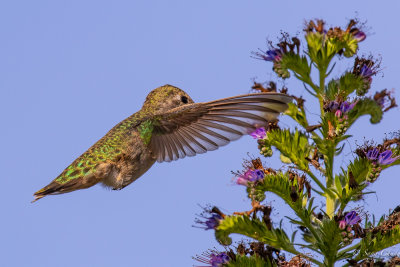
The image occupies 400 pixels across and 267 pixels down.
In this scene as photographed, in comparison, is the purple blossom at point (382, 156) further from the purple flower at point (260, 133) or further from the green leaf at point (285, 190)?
the purple flower at point (260, 133)

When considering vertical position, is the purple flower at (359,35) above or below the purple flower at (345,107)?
above

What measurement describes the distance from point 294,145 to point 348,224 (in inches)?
47.0

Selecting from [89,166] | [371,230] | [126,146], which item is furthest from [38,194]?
[371,230]

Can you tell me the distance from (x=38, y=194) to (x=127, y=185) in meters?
1.39

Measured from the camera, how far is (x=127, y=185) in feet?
31.5

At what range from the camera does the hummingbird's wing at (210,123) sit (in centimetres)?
727

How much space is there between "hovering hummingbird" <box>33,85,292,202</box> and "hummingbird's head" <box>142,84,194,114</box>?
19 mm

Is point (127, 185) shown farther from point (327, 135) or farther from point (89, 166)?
point (327, 135)

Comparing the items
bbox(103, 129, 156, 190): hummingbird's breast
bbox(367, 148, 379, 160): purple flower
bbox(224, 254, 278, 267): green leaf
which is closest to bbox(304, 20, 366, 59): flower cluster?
bbox(367, 148, 379, 160): purple flower

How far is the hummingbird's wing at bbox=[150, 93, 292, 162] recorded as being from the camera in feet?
23.9

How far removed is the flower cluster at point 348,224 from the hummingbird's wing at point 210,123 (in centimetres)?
144

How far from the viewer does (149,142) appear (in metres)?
9.48

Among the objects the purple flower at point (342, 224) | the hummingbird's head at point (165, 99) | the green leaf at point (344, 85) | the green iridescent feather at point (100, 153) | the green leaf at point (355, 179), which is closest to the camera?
the purple flower at point (342, 224)

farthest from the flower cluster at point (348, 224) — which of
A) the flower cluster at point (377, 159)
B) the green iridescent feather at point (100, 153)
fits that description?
the green iridescent feather at point (100, 153)
